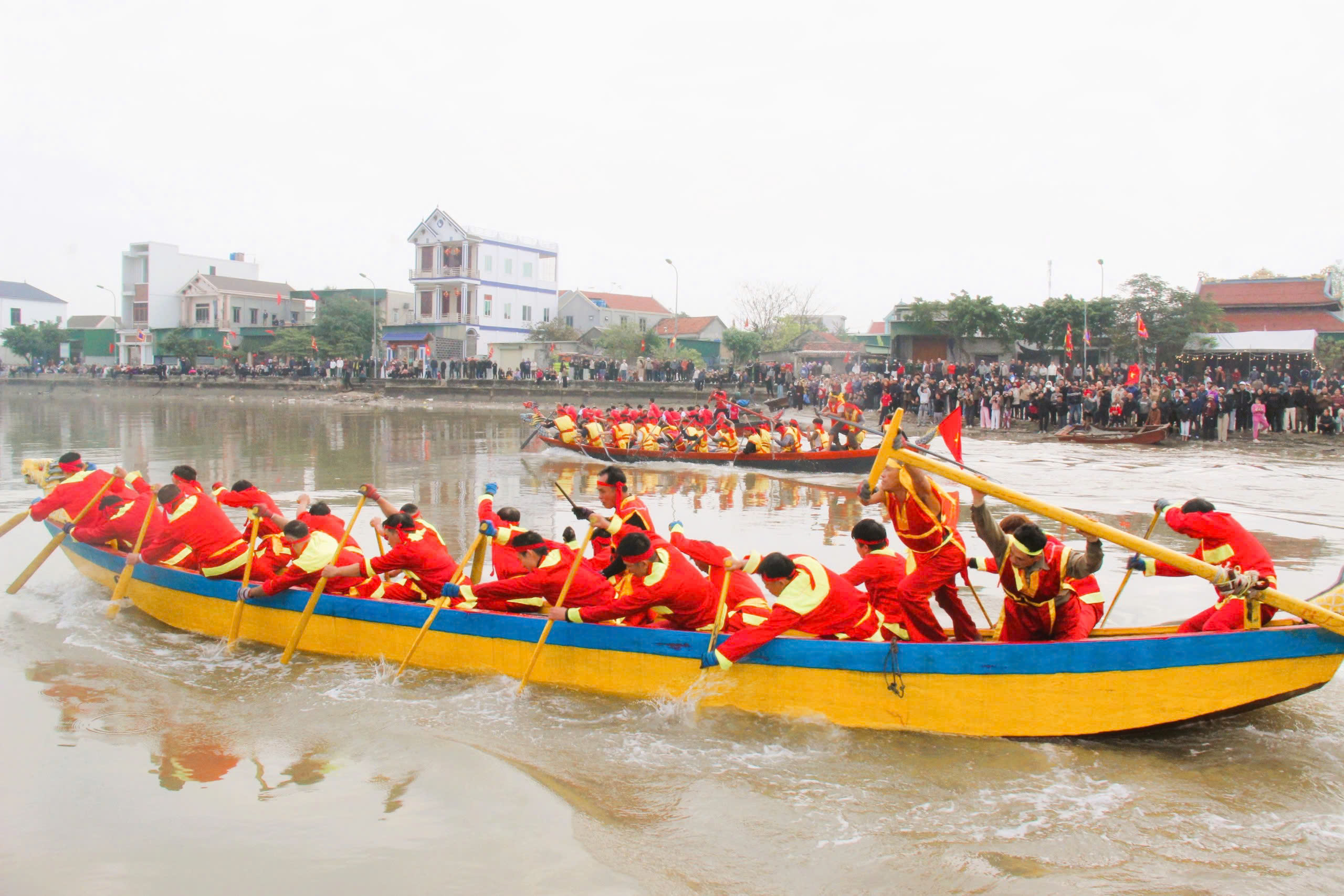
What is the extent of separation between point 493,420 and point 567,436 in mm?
15693

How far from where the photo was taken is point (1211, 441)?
23344 mm

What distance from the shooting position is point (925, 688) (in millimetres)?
5684

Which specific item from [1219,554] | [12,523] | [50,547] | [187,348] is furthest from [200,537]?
[187,348]

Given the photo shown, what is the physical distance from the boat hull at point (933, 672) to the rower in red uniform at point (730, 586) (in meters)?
0.23

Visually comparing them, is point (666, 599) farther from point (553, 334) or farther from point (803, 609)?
point (553, 334)

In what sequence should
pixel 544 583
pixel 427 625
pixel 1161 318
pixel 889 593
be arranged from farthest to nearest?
pixel 1161 318 → pixel 427 625 → pixel 544 583 → pixel 889 593

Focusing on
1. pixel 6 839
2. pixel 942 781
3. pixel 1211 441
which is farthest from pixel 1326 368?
pixel 6 839

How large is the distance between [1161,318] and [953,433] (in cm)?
2944

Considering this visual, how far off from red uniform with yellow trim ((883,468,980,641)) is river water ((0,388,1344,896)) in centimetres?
77

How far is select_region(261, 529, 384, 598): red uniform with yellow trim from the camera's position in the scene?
761cm

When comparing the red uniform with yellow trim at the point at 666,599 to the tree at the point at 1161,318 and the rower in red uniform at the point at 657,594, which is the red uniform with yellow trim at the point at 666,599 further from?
the tree at the point at 1161,318

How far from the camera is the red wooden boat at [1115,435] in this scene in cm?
2292

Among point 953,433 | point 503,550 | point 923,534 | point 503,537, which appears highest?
point 953,433

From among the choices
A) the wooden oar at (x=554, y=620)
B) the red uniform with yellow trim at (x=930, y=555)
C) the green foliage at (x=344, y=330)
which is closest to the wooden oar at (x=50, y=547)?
the wooden oar at (x=554, y=620)
